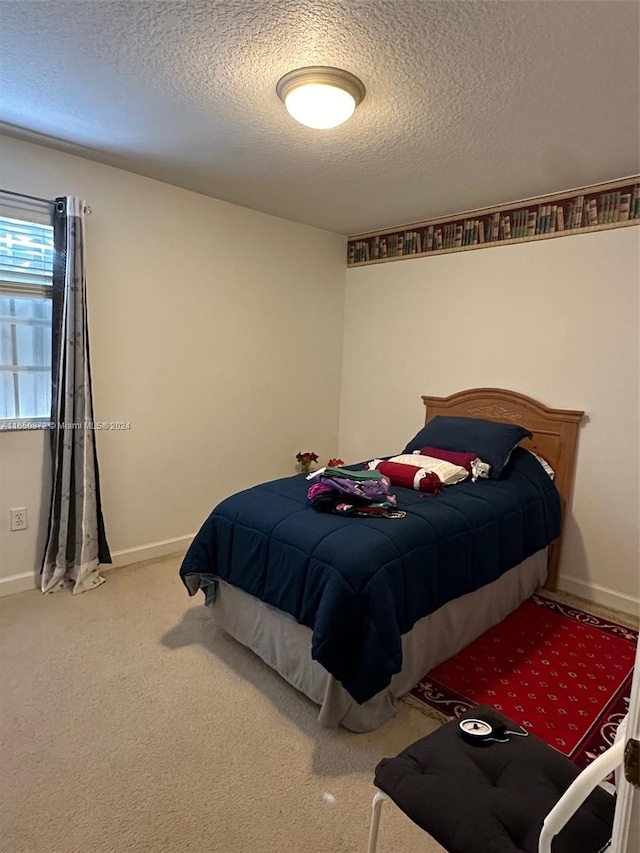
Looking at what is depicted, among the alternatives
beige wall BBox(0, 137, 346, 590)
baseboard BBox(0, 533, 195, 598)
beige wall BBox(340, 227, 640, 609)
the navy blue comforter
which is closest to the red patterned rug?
the navy blue comforter

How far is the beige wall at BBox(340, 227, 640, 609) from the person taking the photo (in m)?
2.79

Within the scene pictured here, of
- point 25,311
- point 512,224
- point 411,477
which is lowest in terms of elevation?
point 411,477

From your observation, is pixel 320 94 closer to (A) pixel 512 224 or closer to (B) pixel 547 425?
(A) pixel 512 224

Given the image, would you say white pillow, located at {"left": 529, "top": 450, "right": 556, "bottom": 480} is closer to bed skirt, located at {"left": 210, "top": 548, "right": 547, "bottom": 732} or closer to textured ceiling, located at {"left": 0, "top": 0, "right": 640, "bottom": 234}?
bed skirt, located at {"left": 210, "top": 548, "right": 547, "bottom": 732}

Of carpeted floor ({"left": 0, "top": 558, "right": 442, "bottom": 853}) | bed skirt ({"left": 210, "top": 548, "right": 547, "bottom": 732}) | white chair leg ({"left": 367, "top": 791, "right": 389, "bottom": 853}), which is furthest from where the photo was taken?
bed skirt ({"left": 210, "top": 548, "right": 547, "bottom": 732})

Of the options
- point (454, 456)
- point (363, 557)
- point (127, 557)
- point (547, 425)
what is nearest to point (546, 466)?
point (547, 425)

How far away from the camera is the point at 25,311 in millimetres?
2699

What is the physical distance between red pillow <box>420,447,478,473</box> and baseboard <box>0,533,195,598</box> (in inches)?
70.0

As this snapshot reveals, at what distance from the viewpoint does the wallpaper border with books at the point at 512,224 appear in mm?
2730

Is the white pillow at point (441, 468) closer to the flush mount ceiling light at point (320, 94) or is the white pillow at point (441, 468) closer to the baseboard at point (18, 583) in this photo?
the flush mount ceiling light at point (320, 94)

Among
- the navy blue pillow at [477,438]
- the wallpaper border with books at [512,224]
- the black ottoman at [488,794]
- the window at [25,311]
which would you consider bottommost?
the black ottoman at [488,794]

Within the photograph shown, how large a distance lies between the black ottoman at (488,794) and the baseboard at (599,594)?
6.57ft

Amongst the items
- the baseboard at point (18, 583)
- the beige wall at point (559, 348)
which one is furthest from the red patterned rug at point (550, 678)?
the baseboard at point (18, 583)

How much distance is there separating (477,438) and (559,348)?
30.0 inches
